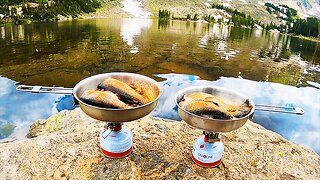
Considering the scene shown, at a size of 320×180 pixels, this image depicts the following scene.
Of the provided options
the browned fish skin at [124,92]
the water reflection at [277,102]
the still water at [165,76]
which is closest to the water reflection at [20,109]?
the still water at [165,76]

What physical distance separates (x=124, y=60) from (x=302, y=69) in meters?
15.7

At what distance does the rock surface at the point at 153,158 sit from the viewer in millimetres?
3652

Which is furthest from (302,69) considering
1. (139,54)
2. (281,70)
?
(139,54)

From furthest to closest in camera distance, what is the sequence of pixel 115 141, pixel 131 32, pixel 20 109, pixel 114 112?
1. pixel 131 32
2. pixel 20 109
3. pixel 115 141
4. pixel 114 112

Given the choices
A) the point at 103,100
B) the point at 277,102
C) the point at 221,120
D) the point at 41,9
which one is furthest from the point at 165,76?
the point at 41,9

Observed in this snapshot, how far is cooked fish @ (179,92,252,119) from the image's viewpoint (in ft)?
11.0

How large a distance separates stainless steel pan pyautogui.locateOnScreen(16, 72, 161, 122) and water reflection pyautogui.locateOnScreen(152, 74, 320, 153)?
594 cm

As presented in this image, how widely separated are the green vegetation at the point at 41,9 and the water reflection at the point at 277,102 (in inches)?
2077

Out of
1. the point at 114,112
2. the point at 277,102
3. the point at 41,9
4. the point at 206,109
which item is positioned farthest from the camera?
the point at 41,9

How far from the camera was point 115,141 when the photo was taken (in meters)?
3.66

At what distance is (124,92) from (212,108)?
50.4 inches

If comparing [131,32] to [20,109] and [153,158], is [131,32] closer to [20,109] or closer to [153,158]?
[20,109]

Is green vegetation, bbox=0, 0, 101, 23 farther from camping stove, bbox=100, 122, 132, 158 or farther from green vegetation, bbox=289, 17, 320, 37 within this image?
green vegetation, bbox=289, 17, 320, 37

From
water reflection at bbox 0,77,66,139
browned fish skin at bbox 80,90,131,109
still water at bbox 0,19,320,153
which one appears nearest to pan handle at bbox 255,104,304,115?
browned fish skin at bbox 80,90,131,109
